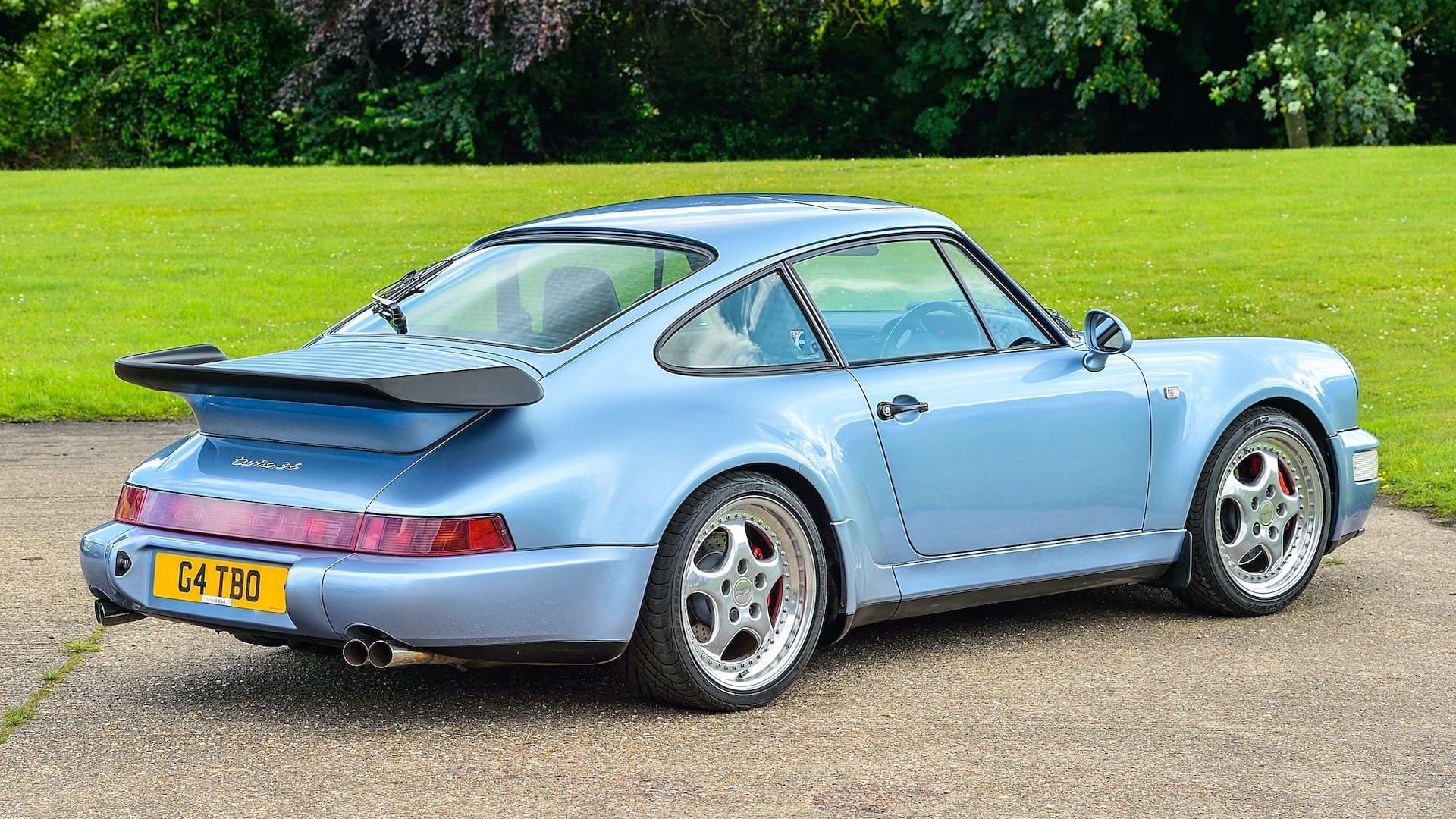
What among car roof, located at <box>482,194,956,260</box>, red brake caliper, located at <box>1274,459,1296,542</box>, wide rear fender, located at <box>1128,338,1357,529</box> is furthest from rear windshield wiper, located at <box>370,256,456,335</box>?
red brake caliper, located at <box>1274,459,1296,542</box>

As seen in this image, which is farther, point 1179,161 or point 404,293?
point 1179,161

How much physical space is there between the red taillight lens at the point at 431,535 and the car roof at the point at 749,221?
4.06 ft

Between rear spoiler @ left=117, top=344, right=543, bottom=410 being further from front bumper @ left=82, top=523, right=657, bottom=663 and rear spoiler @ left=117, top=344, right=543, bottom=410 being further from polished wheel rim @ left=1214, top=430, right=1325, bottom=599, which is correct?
polished wheel rim @ left=1214, top=430, right=1325, bottom=599

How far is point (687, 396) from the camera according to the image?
5098 millimetres

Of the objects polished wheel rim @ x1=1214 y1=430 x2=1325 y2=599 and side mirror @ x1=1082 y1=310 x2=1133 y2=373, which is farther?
polished wheel rim @ x1=1214 y1=430 x2=1325 y2=599

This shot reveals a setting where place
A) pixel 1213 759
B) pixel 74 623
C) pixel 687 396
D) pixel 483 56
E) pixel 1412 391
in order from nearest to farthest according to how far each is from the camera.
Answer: pixel 1213 759
pixel 687 396
pixel 74 623
pixel 1412 391
pixel 483 56

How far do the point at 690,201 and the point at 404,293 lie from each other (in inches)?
39.5

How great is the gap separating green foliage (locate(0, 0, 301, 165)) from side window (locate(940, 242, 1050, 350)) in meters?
37.2

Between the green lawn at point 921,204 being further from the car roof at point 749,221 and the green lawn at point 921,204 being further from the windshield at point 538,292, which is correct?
the windshield at point 538,292

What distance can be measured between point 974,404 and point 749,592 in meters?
1.02

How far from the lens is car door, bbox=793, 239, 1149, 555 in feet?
18.3

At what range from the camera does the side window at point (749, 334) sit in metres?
5.23

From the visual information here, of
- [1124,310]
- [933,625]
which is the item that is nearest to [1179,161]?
[1124,310]

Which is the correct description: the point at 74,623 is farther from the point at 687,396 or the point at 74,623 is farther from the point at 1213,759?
the point at 1213,759
